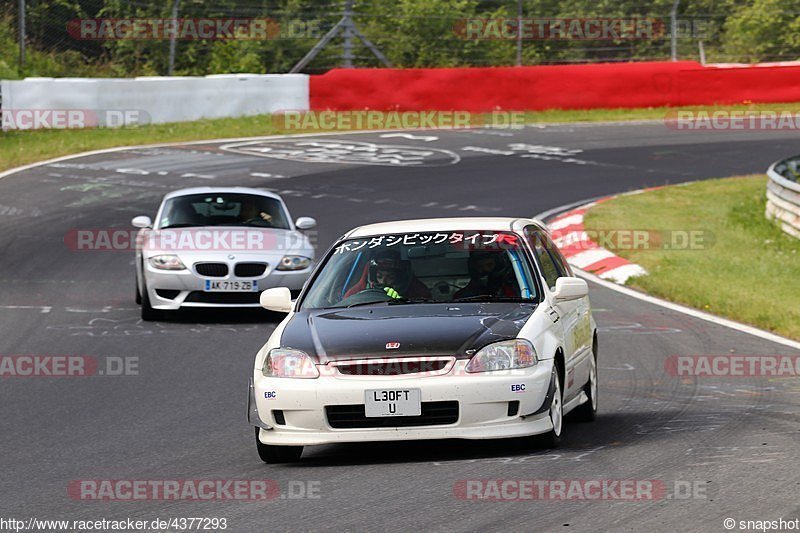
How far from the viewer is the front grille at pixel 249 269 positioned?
15.0 m

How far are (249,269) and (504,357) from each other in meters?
7.47

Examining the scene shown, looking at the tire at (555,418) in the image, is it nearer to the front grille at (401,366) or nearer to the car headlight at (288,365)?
the front grille at (401,366)

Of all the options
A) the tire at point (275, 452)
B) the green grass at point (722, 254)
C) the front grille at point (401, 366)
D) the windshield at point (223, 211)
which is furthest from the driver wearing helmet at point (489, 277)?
the windshield at point (223, 211)

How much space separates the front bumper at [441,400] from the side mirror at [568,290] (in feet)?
2.67

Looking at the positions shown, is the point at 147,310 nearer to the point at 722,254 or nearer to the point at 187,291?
the point at 187,291

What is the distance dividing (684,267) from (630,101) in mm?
19627

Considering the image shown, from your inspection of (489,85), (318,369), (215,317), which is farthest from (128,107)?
(318,369)

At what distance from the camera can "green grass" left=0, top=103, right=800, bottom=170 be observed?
2928 cm

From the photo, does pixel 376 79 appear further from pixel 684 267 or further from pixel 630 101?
pixel 684 267

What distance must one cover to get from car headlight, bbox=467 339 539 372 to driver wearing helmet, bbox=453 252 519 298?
3.05 feet

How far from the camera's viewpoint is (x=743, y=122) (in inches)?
1374

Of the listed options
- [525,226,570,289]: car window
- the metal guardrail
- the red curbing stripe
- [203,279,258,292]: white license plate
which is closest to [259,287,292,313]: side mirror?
[525,226,570,289]: car window

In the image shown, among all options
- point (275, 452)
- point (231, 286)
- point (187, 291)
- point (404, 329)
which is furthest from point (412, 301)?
point (187, 291)

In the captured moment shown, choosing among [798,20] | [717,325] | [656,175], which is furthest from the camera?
[798,20]
